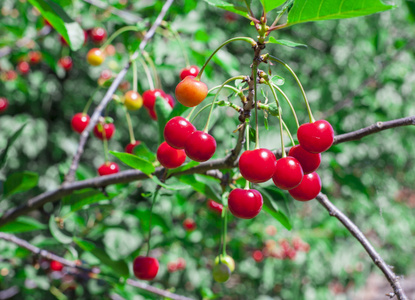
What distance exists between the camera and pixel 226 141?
255 centimetres

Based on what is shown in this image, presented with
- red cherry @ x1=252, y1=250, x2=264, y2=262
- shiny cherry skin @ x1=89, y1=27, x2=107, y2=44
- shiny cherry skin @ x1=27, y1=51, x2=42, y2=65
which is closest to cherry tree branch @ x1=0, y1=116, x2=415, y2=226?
shiny cherry skin @ x1=89, y1=27, x2=107, y2=44

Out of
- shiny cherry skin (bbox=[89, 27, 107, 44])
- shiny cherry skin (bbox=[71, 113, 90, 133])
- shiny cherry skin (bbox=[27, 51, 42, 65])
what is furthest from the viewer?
shiny cherry skin (bbox=[27, 51, 42, 65])

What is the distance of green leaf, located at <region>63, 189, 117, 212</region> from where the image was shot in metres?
1.09

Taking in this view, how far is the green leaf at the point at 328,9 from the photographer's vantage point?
58cm

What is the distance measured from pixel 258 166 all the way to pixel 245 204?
116 millimetres

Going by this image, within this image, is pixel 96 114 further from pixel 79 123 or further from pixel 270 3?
pixel 270 3

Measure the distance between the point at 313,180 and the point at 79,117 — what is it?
1.02 meters

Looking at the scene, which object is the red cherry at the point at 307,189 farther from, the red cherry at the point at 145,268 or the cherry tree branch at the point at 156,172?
the red cherry at the point at 145,268

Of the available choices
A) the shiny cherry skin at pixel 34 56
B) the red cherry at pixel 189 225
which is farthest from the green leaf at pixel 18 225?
the shiny cherry skin at pixel 34 56

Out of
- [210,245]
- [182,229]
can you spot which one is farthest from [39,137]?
[210,245]

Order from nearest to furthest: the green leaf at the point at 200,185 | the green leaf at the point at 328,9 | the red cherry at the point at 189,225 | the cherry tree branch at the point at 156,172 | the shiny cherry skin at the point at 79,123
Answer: the green leaf at the point at 328,9 → the cherry tree branch at the point at 156,172 → the green leaf at the point at 200,185 → the shiny cherry skin at the point at 79,123 → the red cherry at the point at 189,225

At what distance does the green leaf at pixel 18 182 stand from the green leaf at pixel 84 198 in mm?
127

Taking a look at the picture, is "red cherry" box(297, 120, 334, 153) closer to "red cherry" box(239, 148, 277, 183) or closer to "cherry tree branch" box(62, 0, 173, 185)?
"red cherry" box(239, 148, 277, 183)

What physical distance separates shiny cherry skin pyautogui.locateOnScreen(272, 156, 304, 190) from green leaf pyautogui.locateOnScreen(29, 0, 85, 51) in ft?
2.33
